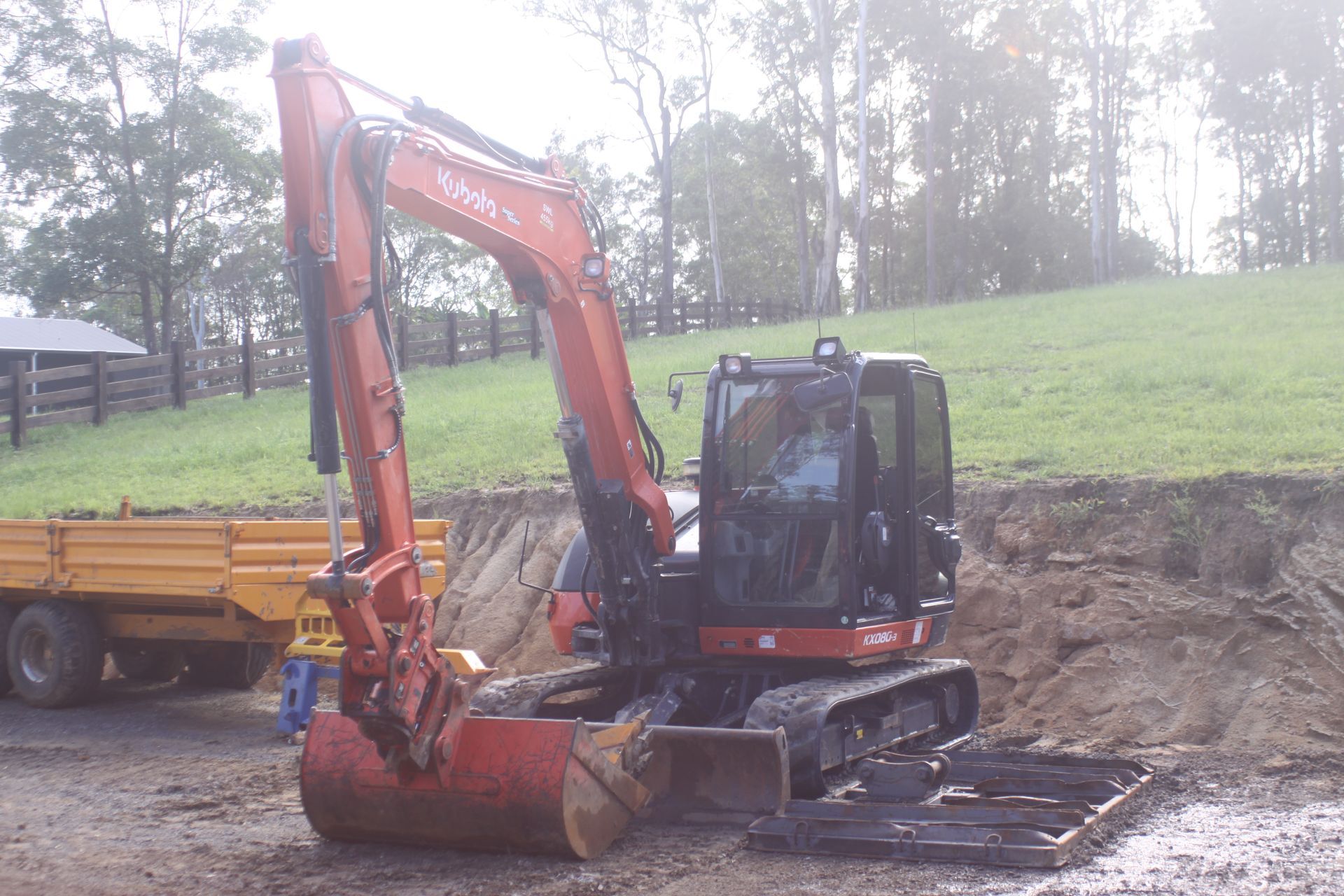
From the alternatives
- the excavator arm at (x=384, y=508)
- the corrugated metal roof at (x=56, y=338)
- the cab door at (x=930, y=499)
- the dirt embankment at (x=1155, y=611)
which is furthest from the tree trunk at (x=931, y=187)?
the excavator arm at (x=384, y=508)

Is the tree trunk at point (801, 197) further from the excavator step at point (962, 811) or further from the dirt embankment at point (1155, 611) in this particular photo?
the excavator step at point (962, 811)

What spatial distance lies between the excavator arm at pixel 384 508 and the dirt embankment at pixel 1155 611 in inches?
167

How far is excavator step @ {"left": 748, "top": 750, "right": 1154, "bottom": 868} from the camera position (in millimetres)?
5410

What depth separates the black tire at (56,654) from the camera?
10.0m

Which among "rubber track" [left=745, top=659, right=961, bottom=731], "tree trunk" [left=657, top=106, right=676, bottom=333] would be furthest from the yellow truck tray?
"tree trunk" [left=657, top=106, right=676, bottom=333]

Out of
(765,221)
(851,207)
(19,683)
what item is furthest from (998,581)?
(765,221)

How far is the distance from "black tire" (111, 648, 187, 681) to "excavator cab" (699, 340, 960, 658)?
669 cm

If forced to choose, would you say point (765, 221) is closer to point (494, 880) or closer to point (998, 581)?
point (998, 581)

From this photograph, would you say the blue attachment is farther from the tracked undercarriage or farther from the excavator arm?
the excavator arm

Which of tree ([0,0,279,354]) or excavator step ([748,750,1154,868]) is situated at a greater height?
tree ([0,0,279,354])

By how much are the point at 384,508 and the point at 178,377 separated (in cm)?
1992

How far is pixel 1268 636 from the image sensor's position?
8.50 meters

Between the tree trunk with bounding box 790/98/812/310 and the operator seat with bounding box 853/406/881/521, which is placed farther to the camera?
the tree trunk with bounding box 790/98/812/310

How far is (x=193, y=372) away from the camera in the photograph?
2367 cm
